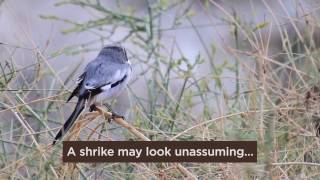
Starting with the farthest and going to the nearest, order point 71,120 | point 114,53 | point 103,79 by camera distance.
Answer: point 114,53
point 103,79
point 71,120

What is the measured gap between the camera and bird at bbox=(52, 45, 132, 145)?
3260 millimetres

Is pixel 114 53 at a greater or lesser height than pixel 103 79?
greater

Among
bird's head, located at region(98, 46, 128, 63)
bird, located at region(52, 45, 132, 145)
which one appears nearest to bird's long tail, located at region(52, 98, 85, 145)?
bird, located at region(52, 45, 132, 145)

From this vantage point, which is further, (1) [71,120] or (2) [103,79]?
(2) [103,79]

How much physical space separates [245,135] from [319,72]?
0.44 meters

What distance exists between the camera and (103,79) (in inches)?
136

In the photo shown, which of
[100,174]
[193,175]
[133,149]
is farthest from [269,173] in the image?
[100,174]

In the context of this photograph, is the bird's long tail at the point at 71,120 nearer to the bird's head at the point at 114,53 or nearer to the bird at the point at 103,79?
the bird at the point at 103,79

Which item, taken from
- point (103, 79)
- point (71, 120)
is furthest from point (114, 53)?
point (71, 120)

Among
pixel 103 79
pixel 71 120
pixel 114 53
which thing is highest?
pixel 114 53

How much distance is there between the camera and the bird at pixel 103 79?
3.26 metres

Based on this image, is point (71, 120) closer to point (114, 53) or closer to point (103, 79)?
point (103, 79)

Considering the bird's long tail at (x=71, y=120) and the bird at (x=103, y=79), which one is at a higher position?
the bird at (x=103, y=79)

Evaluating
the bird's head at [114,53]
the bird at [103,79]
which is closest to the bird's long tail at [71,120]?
the bird at [103,79]
